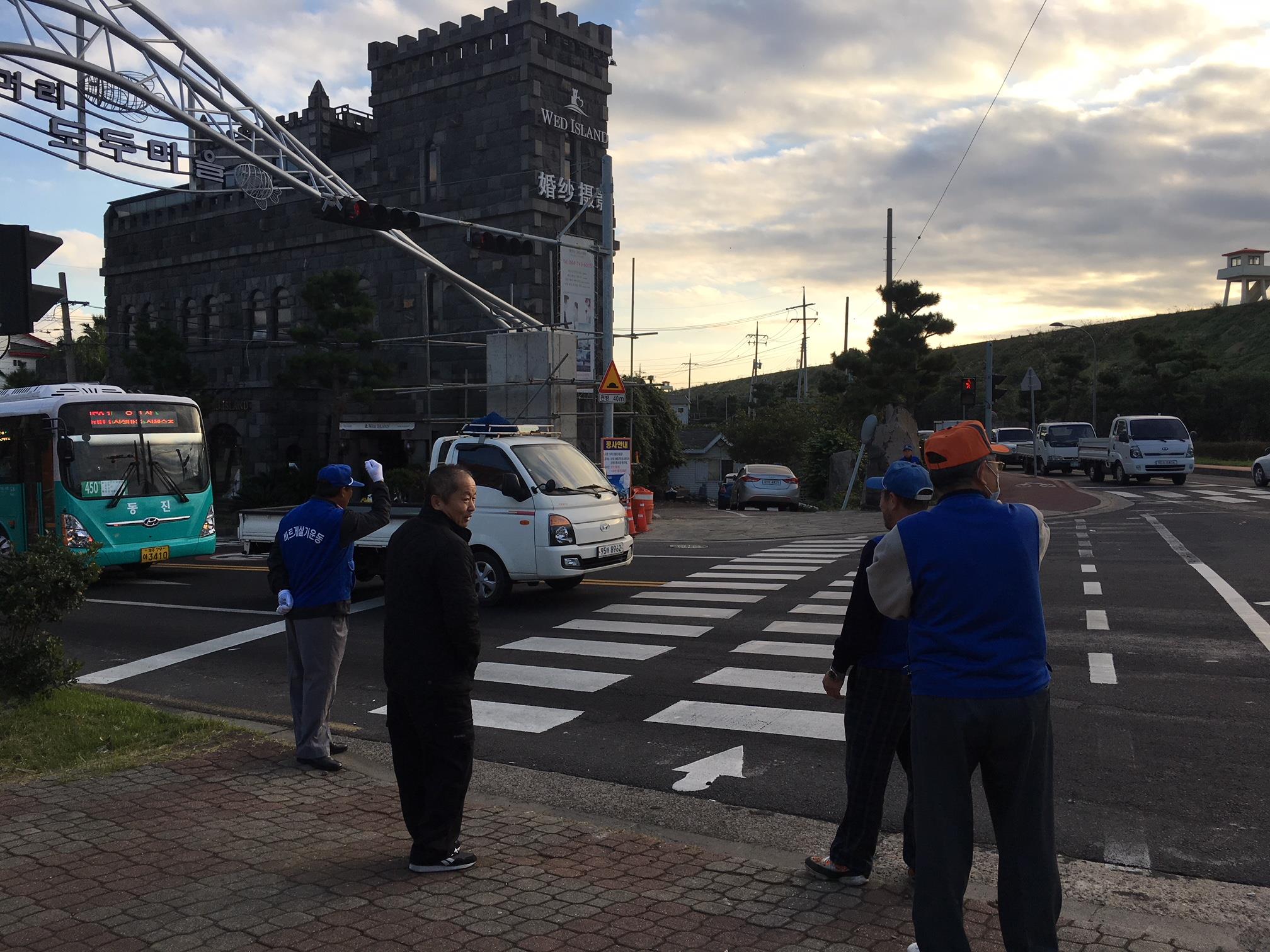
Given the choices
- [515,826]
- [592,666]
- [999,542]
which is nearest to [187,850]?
[515,826]

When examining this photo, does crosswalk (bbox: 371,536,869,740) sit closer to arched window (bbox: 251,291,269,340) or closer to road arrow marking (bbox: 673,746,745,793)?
road arrow marking (bbox: 673,746,745,793)

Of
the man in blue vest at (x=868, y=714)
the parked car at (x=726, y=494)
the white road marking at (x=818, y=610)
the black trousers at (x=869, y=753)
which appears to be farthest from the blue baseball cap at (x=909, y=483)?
the parked car at (x=726, y=494)

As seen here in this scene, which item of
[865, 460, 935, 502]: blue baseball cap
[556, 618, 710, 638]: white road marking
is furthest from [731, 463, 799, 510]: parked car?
[865, 460, 935, 502]: blue baseball cap

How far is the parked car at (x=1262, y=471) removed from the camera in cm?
3122

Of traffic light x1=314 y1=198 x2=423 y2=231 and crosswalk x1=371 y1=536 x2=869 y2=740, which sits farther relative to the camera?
traffic light x1=314 y1=198 x2=423 y2=231

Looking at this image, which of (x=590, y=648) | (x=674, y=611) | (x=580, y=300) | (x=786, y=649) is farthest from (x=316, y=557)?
(x=580, y=300)

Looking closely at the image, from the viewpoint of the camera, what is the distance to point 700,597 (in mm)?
13328

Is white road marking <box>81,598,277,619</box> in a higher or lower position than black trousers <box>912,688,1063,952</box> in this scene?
lower

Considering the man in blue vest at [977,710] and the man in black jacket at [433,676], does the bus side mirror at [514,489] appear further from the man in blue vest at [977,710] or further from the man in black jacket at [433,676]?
the man in blue vest at [977,710]

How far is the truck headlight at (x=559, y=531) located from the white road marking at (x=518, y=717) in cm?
427

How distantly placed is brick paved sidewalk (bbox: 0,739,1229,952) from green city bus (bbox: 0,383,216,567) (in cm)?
1125

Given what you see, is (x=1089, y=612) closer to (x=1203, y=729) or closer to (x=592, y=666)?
(x=1203, y=729)

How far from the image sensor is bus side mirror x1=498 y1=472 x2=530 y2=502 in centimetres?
1279

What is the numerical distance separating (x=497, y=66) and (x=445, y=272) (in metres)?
8.71
